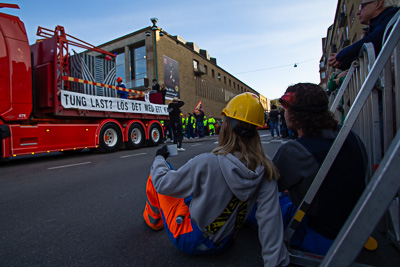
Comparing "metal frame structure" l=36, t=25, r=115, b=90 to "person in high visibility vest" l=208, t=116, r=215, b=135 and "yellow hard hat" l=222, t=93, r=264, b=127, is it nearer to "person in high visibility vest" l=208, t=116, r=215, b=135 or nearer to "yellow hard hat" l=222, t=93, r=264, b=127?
"yellow hard hat" l=222, t=93, r=264, b=127

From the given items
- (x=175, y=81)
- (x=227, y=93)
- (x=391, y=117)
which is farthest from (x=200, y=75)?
(x=391, y=117)

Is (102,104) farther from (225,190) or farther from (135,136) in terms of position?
(225,190)

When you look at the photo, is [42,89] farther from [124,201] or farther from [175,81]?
[175,81]

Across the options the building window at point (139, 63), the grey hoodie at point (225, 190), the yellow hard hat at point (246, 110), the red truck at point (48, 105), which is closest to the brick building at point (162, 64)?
the building window at point (139, 63)

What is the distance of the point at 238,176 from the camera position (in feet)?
4.09

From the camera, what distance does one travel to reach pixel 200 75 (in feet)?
105

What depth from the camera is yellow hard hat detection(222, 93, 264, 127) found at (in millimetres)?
1425

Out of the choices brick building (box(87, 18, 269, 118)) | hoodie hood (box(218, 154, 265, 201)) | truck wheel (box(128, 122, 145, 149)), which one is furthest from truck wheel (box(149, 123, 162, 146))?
brick building (box(87, 18, 269, 118))

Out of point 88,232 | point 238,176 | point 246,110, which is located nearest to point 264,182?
point 238,176

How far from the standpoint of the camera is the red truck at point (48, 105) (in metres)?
5.49

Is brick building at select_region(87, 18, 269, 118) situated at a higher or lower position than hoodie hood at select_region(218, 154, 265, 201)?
higher

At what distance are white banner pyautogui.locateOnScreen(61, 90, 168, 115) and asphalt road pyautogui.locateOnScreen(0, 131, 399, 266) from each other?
3.66 metres

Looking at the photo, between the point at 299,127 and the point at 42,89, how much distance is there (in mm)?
7307

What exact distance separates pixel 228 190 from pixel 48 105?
6.83 m
